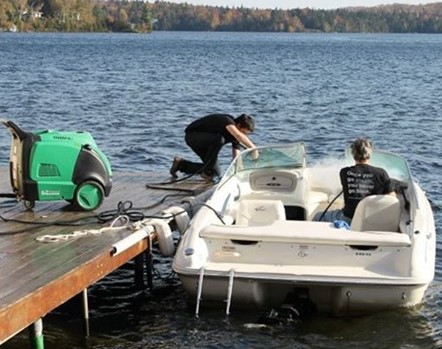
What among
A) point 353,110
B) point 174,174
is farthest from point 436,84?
point 174,174

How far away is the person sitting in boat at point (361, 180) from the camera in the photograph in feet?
31.6

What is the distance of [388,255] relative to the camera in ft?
27.8

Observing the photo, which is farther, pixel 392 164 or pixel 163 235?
pixel 392 164

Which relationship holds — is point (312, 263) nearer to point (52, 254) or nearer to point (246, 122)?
point (52, 254)

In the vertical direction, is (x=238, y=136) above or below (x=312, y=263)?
above

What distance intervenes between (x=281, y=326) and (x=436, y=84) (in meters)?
39.9

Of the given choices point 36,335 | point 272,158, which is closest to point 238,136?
point 272,158

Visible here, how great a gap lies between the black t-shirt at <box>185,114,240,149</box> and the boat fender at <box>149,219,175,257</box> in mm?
2906

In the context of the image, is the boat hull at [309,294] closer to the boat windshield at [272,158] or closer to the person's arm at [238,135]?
the boat windshield at [272,158]

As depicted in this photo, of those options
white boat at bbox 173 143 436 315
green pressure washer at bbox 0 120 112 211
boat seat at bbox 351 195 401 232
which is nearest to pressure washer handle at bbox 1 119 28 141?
green pressure washer at bbox 0 120 112 211

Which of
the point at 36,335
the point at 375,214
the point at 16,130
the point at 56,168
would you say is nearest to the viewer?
the point at 36,335

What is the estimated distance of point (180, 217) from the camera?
33.2 ft

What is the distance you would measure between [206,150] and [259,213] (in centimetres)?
294

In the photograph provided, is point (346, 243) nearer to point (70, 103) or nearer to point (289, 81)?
point (70, 103)
